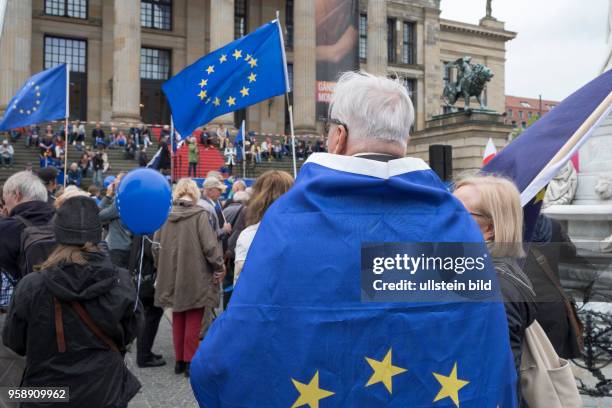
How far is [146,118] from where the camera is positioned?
38.2 meters

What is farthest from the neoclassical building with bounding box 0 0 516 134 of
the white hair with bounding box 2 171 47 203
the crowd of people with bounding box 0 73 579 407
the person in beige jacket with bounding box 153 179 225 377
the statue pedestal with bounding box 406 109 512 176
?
the white hair with bounding box 2 171 47 203

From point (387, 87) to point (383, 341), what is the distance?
2.28 ft

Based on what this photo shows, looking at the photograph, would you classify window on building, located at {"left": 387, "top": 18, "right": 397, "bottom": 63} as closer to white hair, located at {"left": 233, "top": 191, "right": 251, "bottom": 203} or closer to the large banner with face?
the large banner with face

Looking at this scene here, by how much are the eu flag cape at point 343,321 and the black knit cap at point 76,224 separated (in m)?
1.52

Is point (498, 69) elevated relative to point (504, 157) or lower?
elevated

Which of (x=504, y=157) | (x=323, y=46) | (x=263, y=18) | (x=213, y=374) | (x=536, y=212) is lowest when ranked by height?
(x=213, y=374)

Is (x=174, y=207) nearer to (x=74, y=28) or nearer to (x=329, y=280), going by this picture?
(x=329, y=280)

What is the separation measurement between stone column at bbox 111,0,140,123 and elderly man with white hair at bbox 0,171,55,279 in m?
26.4

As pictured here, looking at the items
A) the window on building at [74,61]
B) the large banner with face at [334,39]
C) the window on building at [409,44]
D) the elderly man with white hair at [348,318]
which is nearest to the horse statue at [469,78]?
the large banner with face at [334,39]

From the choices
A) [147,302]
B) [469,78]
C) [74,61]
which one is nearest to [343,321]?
[147,302]

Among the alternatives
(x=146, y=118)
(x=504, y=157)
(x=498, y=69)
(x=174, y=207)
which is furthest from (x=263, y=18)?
(x=504, y=157)

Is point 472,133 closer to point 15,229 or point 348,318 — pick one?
point 15,229

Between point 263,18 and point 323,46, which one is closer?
point 323,46

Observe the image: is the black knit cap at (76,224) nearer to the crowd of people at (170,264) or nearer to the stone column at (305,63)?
the crowd of people at (170,264)
